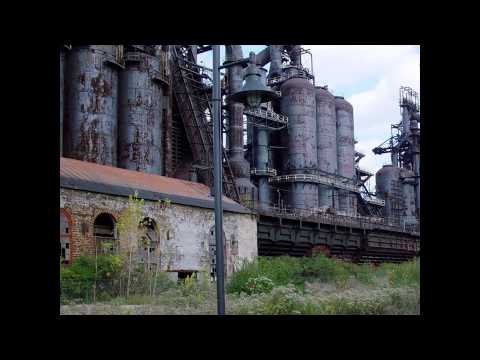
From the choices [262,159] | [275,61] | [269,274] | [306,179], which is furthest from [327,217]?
[269,274]

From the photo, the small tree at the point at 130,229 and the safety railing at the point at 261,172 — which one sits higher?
the safety railing at the point at 261,172

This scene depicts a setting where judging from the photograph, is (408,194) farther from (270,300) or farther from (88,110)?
(270,300)

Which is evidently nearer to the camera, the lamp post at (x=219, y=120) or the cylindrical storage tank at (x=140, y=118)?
the lamp post at (x=219, y=120)

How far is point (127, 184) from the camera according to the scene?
56.5 ft

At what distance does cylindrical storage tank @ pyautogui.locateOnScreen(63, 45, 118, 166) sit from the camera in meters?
24.4

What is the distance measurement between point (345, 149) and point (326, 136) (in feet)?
9.97

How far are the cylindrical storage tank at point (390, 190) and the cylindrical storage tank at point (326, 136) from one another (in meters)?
11.9

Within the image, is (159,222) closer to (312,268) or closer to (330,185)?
(312,268)

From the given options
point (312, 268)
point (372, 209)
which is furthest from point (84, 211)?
point (372, 209)

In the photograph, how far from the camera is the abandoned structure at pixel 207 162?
17703 millimetres

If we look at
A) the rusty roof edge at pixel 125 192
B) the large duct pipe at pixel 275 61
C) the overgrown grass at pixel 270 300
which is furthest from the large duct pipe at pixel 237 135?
the overgrown grass at pixel 270 300

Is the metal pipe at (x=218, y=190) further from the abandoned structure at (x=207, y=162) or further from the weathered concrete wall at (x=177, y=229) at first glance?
the weathered concrete wall at (x=177, y=229)

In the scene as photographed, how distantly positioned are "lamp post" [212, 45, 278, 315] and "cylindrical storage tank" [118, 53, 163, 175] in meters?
17.2
